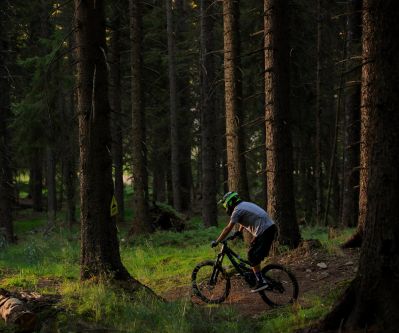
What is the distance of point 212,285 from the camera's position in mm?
9820

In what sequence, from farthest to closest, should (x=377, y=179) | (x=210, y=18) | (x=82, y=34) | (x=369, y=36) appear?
(x=210, y=18) → (x=82, y=34) → (x=369, y=36) → (x=377, y=179)

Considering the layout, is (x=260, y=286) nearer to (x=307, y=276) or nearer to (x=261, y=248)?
(x=261, y=248)

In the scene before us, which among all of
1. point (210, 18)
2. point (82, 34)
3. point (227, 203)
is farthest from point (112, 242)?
point (210, 18)

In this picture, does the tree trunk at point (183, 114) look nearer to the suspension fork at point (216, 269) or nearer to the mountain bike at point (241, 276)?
the mountain bike at point (241, 276)

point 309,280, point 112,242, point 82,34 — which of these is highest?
point 82,34

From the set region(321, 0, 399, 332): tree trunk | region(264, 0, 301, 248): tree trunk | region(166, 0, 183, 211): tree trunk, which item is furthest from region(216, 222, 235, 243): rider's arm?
region(166, 0, 183, 211): tree trunk

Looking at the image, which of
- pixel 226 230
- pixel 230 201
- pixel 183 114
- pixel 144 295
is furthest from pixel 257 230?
pixel 183 114

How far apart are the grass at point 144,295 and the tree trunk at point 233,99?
2.29 meters

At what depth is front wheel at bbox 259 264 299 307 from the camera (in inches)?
348

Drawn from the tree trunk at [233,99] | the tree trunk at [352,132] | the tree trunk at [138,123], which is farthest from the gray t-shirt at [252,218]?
the tree trunk at [138,123]

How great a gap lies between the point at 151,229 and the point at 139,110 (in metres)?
4.22

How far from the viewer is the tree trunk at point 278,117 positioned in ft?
37.8

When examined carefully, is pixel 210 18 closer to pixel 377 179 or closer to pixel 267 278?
pixel 267 278

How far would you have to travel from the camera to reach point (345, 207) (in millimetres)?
17438
